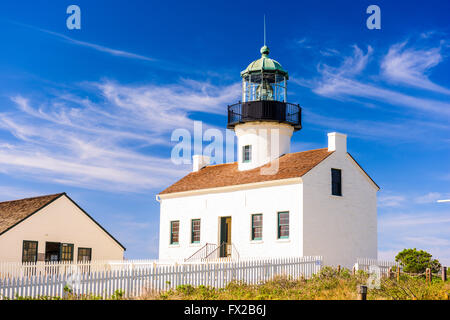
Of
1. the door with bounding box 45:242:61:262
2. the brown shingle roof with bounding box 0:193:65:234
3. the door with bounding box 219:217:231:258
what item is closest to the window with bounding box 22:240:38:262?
the door with bounding box 45:242:61:262

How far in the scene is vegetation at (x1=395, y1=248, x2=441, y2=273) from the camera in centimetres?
2956

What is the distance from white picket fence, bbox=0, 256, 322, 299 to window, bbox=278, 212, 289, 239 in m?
3.20

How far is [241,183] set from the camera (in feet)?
97.5

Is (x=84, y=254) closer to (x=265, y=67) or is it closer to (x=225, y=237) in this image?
(x=225, y=237)

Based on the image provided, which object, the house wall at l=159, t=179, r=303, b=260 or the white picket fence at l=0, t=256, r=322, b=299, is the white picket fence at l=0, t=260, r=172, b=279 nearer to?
Result: the house wall at l=159, t=179, r=303, b=260

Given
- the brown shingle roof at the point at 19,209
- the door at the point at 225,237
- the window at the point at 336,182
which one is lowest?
the door at the point at 225,237

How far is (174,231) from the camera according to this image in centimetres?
3341

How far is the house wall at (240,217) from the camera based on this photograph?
27.2m

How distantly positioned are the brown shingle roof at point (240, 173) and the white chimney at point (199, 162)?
0.47m

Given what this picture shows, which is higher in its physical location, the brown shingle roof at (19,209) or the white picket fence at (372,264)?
the brown shingle roof at (19,209)

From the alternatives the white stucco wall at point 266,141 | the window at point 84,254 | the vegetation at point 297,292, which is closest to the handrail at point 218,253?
the white stucco wall at point 266,141

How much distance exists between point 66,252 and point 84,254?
43.5 inches

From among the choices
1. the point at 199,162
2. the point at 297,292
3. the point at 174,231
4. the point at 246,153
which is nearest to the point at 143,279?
the point at 297,292

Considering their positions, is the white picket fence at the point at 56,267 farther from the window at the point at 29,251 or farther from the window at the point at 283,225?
the window at the point at 283,225
